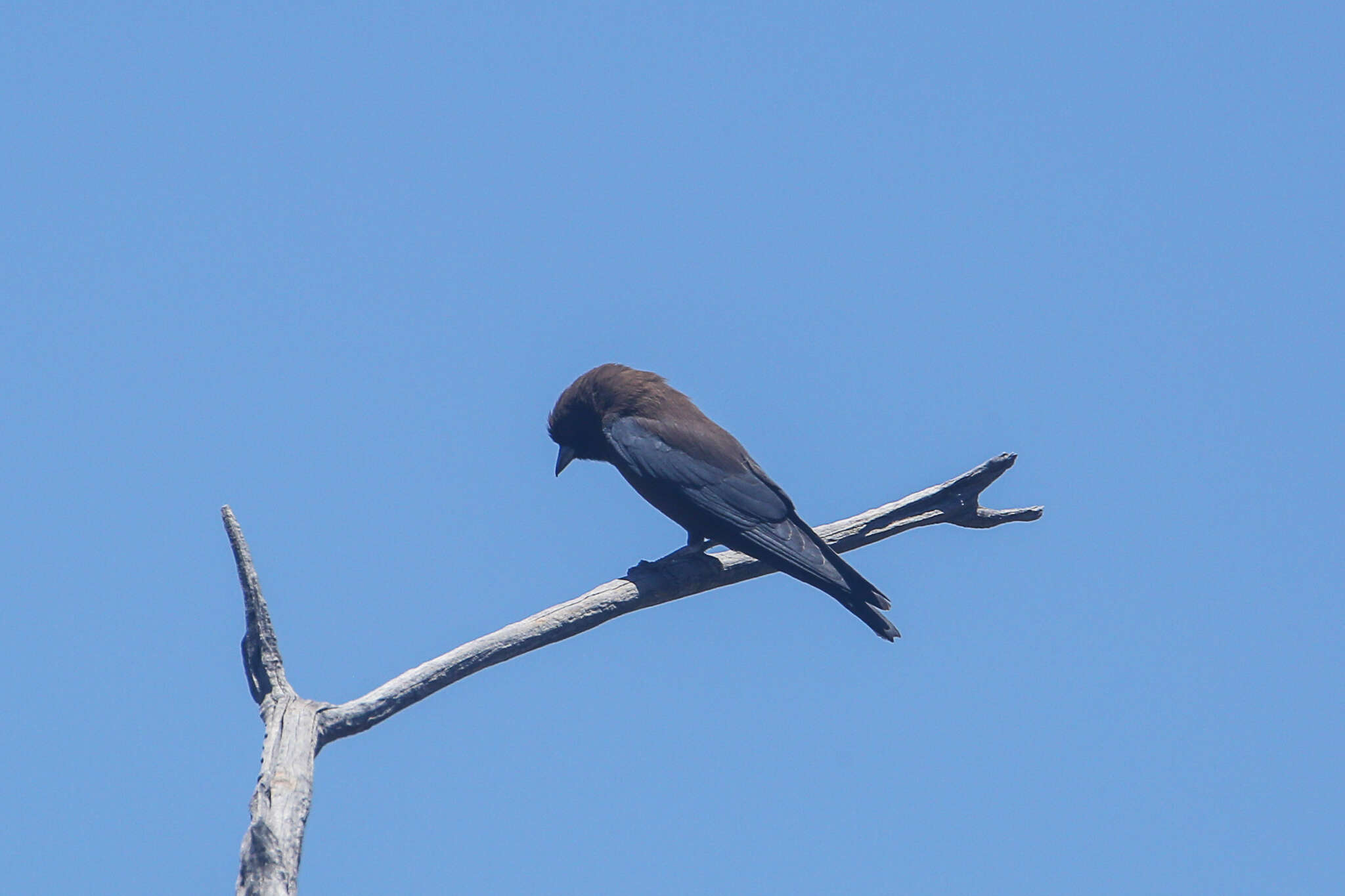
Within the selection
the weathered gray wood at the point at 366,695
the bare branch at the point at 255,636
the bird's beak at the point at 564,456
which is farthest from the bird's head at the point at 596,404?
the bare branch at the point at 255,636

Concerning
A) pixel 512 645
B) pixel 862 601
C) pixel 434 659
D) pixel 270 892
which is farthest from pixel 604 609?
pixel 270 892

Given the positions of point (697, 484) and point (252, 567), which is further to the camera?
point (697, 484)

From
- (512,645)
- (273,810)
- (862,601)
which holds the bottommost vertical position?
(273,810)

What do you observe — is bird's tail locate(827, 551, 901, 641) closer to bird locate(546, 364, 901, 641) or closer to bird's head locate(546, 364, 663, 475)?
bird locate(546, 364, 901, 641)

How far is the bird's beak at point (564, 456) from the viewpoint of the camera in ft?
29.0

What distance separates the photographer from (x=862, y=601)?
23.2 ft

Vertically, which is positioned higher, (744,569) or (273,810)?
(744,569)

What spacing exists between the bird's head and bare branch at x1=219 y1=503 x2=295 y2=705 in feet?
11.3

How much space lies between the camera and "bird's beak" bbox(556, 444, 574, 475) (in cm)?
883

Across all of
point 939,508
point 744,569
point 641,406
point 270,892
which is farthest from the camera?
point 641,406

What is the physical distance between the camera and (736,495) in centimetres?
762

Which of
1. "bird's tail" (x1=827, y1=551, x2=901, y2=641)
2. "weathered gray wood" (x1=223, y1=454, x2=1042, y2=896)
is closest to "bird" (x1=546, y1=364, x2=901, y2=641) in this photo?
"bird's tail" (x1=827, y1=551, x2=901, y2=641)

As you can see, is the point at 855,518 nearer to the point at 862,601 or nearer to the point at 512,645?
the point at 862,601

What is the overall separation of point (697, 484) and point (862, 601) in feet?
4.02
